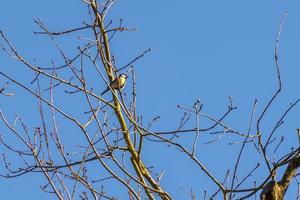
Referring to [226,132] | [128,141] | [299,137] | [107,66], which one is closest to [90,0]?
[107,66]

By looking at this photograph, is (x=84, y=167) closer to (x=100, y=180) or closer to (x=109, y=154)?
(x=100, y=180)

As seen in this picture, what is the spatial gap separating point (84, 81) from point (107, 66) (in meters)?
0.31

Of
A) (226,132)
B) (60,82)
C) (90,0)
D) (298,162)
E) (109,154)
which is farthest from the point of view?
(90,0)

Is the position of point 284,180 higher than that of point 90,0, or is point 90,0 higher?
point 90,0

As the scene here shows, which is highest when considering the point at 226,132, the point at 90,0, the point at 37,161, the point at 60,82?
the point at 90,0

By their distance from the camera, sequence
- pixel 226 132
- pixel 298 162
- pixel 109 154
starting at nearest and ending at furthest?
pixel 298 162, pixel 226 132, pixel 109 154

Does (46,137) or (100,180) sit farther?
(46,137)

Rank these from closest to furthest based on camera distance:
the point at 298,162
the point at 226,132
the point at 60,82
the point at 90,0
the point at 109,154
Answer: the point at 298,162
the point at 226,132
the point at 109,154
the point at 60,82
the point at 90,0

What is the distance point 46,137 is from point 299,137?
203cm

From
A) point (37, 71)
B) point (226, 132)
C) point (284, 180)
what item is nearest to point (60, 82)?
point (37, 71)

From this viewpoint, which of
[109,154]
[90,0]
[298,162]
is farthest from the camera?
[90,0]

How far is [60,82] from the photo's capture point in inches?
153

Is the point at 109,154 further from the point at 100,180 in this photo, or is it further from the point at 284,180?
the point at 284,180

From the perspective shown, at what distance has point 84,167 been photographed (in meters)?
4.20
